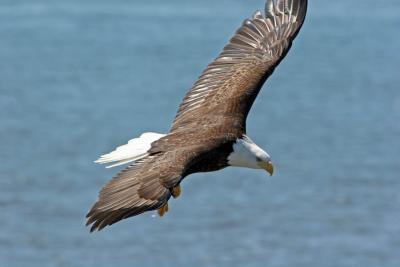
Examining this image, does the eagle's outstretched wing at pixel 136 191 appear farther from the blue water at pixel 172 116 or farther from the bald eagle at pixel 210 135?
the blue water at pixel 172 116

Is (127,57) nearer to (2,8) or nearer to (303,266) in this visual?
(2,8)

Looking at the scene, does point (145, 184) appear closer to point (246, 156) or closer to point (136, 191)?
point (136, 191)

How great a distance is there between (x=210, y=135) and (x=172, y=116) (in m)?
5.87

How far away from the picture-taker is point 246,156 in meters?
7.59

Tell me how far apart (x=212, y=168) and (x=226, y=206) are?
403 centimetres

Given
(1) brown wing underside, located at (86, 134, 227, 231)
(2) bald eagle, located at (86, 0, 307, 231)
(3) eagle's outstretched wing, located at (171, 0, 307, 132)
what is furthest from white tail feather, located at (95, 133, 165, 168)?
(3) eagle's outstretched wing, located at (171, 0, 307, 132)

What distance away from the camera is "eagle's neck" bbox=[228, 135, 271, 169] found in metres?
7.53

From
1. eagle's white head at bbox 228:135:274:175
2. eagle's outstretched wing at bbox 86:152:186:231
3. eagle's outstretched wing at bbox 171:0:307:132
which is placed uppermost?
eagle's outstretched wing at bbox 171:0:307:132

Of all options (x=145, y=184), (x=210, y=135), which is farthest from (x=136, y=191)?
(x=210, y=135)

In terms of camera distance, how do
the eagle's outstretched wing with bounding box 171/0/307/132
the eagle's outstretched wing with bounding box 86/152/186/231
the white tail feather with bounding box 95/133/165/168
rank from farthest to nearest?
the eagle's outstretched wing with bounding box 171/0/307/132
the white tail feather with bounding box 95/133/165/168
the eagle's outstretched wing with bounding box 86/152/186/231

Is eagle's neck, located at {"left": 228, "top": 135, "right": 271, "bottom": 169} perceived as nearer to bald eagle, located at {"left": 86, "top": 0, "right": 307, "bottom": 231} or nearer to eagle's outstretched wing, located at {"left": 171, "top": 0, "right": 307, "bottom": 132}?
bald eagle, located at {"left": 86, "top": 0, "right": 307, "bottom": 231}

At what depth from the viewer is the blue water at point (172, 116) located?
35.3 ft

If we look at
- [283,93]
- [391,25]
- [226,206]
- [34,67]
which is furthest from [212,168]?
[391,25]

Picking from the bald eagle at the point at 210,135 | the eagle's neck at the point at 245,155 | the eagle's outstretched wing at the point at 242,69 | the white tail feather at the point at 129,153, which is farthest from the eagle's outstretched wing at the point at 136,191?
the eagle's outstretched wing at the point at 242,69
